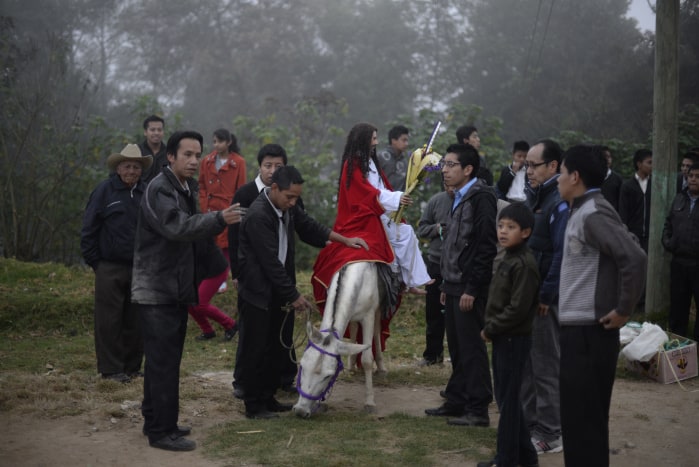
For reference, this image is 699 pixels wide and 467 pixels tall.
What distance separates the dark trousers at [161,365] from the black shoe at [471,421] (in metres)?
2.21

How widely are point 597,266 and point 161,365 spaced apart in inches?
123

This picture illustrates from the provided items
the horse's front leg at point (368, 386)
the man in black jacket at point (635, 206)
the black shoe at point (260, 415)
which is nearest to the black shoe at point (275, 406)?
the black shoe at point (260, 415)

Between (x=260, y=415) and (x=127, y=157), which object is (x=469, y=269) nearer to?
(x=260, y=415)

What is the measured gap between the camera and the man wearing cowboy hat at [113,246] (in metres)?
7.21

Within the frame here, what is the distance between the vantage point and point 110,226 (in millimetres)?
7227

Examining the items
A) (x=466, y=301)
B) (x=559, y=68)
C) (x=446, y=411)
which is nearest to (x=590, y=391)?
(x=466, y=301)

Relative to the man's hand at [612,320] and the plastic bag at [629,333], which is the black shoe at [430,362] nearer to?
the plastic bag at [629,333]

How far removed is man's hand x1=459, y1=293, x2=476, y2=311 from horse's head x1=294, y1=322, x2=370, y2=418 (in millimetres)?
939

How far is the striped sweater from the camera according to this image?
405 centimetres

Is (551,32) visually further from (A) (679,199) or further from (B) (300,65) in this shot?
(A) (679,199)

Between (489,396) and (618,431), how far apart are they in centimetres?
106

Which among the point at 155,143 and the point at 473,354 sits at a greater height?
the point at 155,143

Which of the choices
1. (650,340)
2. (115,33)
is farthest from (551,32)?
(650,340)

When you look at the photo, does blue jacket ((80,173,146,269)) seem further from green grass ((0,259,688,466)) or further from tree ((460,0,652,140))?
tree ((460,0,652,140))
